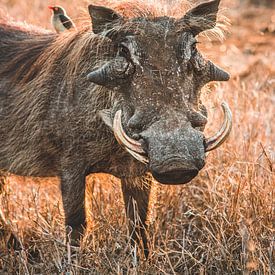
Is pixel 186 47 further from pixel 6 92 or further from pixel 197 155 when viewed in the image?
pixel 6 92

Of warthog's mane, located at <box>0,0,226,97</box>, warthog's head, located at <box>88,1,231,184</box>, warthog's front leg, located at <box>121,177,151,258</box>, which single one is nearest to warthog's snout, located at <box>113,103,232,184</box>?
warthog's head, located at <box>88,1,231,184</box>

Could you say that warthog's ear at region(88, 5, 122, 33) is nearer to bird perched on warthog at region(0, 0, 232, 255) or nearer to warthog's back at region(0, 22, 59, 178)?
bird perched on warthog at region(0, 0, 232, 255)

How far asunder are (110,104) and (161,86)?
398 millimetres

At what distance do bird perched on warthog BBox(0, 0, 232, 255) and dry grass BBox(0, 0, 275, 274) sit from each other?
149mm

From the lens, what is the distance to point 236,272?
3.69 meters

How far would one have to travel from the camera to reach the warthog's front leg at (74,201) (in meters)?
3.76

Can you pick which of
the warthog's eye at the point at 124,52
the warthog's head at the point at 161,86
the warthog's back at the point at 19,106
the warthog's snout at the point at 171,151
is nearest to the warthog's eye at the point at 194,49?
the warthog's head at the point at 161,86

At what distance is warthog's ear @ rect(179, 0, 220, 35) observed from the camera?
3477 mm

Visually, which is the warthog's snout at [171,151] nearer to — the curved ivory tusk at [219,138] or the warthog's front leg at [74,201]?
the curved ivory tusk at [219,138]

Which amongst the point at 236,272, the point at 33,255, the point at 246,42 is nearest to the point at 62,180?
the point at 33,255

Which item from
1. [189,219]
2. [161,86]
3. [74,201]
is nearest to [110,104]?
[161,86]

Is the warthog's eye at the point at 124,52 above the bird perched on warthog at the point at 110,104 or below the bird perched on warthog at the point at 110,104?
above

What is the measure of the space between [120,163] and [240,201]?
76 centimetres

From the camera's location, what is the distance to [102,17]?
3484mm
